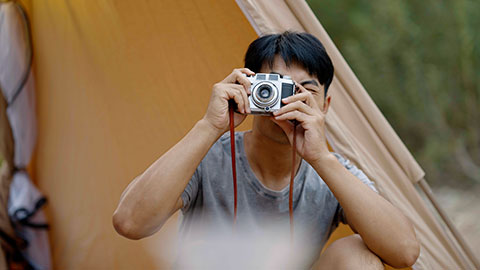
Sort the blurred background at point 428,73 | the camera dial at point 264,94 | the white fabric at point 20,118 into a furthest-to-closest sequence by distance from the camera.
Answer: the blurred background at point 428,73 < the white fabric at point 20,118 < the camera dial at point 264,94

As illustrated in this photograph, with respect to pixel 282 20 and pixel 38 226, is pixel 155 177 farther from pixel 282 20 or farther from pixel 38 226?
pixel 38 226

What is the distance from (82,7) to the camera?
1703 mm

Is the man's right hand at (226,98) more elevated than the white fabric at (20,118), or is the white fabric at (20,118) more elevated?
the white fabric at (20,118)

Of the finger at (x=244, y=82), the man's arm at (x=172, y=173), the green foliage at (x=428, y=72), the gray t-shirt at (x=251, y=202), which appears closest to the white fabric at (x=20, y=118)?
the gray t-shirt at (x=251, y=202)

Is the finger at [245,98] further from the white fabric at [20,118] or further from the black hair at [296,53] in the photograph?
the white fabric at [20,118]

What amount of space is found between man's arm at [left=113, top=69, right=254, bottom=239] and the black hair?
0.39 ft

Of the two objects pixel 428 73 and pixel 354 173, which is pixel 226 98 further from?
pixel 428 73

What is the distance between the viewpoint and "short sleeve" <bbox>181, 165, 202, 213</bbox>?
1113 millimetres

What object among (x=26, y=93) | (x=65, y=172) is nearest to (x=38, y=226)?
(x=65, y=172)

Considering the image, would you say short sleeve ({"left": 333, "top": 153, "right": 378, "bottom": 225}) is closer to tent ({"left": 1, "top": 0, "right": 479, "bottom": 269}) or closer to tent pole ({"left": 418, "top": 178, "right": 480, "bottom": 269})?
tent ({"left": 1, "top": 0, "right": 479, "bottom": 269})

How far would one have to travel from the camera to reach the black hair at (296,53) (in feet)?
3.64

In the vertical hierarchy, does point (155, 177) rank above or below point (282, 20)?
below

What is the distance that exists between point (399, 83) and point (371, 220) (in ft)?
8.42

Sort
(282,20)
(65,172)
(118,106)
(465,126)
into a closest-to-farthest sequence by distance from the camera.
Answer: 1. (282,20)
2. (118,106)
3. (65,172)
4. (465,126)
